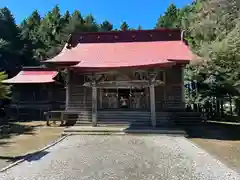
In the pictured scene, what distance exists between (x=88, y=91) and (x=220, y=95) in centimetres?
1049

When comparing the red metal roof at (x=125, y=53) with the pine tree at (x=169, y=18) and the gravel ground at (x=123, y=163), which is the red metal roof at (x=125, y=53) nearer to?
the gravel ground at (x=123, y=163)

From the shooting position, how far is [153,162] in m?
6.70

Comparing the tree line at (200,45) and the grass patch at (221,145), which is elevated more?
the tree line at (200,45)

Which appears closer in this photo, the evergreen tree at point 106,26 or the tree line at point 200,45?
the tree line at point 200,45

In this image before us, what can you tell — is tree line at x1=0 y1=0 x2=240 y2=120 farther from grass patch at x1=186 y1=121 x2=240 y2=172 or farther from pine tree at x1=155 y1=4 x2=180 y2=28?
grass patch at x1=186 y1=121 x2=240 y2=172

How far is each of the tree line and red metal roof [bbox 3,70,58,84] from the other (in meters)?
8.30

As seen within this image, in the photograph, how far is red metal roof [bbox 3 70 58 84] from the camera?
21.0 meters

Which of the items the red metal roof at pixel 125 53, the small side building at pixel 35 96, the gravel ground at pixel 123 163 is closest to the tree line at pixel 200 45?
the red metal roof at pixel 125 53

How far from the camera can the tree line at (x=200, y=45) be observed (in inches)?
426

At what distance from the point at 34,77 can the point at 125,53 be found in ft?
30.2

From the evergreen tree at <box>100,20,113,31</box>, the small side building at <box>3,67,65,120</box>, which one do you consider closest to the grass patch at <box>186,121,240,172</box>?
the small side building at <box>3,67,65,120</box>

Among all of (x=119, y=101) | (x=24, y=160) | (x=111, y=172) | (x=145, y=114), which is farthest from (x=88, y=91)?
(x=111, y=172)

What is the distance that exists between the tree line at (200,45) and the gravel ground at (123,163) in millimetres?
4824

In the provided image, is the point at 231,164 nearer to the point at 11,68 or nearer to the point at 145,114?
the point at 145,114
